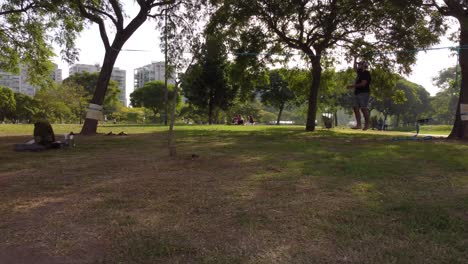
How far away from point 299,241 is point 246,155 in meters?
4.37

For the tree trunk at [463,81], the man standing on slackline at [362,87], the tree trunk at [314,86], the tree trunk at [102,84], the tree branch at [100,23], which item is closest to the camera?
the man standing on slackline at [362,87]

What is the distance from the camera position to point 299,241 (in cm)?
286

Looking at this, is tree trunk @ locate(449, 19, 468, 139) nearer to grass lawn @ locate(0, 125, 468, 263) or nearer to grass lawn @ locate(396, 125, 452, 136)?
grass lawn @ locate(0, 125, 468, 263)

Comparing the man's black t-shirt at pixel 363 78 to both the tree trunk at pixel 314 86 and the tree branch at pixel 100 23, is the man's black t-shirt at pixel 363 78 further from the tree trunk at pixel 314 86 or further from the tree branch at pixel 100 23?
the tree branch at pixel 100 23

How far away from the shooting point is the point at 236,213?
3.50 meters

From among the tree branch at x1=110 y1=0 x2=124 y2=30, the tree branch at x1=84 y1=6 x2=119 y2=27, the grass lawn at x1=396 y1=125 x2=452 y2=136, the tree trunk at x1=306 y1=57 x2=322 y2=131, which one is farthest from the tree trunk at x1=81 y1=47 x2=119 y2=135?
the grass lawn at x1=396 y1=125 x2=452 y2=136

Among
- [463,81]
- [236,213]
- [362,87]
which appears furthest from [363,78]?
[236,213]

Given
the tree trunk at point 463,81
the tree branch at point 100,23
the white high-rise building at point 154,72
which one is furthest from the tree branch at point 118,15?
the tree trunk at point 463,81

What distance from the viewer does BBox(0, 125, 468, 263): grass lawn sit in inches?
106

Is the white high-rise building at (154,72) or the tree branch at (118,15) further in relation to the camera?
the tree branch at (118,15)

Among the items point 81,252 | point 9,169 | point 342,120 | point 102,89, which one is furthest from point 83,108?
point 342,120

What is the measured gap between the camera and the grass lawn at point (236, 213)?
2.69m

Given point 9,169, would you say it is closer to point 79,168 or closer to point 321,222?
point 79,168

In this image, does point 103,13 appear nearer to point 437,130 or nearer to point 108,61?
point 108,61
